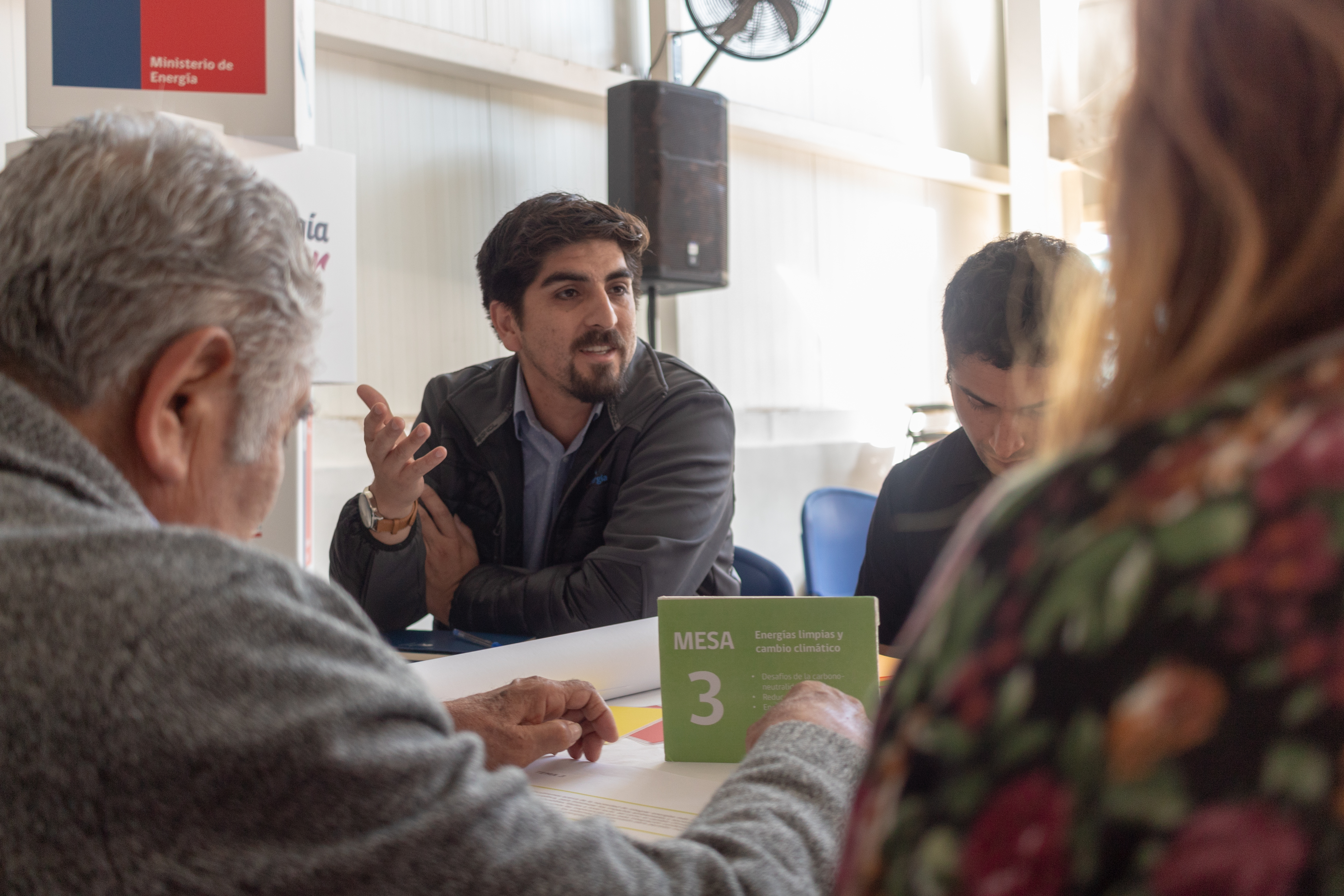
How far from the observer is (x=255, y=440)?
75 cm

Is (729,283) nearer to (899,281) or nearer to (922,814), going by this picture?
(899,281)

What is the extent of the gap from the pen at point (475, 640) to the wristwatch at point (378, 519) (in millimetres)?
283

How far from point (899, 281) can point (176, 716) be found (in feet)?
18.2

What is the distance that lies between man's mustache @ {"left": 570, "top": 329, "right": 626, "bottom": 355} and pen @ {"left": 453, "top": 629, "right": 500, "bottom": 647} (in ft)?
2.59

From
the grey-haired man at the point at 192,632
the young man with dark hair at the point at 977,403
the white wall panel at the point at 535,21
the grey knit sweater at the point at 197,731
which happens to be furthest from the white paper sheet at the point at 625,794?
the white wall panel at the point at 535,21

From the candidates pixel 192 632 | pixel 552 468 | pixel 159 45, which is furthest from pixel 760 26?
pixel 192 632

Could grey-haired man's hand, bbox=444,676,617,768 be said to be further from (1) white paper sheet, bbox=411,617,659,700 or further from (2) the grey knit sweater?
(2) the grey knit sweater

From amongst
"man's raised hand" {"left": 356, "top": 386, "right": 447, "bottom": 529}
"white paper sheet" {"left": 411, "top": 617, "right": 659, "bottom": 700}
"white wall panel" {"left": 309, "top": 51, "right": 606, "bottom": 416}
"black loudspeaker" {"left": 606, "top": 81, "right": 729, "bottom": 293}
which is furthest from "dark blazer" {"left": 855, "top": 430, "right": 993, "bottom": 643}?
"white wall panel" {"left": 309, "top": 51, "right": 606, "bottom": 416}

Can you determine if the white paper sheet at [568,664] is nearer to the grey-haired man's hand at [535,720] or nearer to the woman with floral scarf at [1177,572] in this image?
the grey-haired man's hand at [535,720]

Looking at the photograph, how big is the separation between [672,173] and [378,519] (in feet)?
7.13

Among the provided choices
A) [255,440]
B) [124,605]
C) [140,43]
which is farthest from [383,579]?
[124,605]

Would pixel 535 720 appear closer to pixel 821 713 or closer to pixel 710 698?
pixel 710 698

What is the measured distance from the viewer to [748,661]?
1.17 m

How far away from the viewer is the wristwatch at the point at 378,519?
6.79ft
